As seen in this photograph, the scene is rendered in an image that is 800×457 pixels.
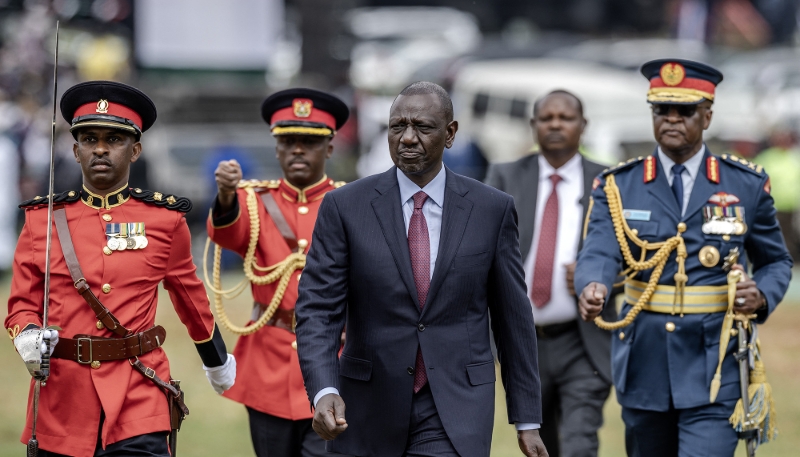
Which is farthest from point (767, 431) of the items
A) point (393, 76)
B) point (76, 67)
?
point (393, 76)

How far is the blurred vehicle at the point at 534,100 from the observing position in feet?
71.7

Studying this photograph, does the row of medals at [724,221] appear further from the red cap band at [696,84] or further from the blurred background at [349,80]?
the blurred background at [349,80]

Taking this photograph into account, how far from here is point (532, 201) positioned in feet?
26.5

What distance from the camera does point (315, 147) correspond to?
734 cm

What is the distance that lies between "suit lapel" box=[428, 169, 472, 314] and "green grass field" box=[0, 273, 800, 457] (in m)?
4.44

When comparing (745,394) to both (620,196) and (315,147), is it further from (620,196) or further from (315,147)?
(315,147)

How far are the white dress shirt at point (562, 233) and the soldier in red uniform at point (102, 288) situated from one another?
8.34ft

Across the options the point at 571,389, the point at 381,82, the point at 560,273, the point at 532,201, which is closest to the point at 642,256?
the point at 560,273

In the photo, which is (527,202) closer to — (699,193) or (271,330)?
(699,193)

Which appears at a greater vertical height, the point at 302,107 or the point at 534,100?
the point at 534,100

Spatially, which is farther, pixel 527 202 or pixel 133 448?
pixel 527 202

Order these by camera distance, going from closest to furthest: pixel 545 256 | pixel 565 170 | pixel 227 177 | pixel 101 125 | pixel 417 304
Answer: pixel 417 304
pixel 101 125
pixel 227 177
pixel 545 256
pixel 565 170

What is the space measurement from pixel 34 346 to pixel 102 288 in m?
0.43

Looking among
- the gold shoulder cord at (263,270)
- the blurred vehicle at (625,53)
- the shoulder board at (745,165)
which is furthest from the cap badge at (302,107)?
the blurred vehicle at (625,53)
